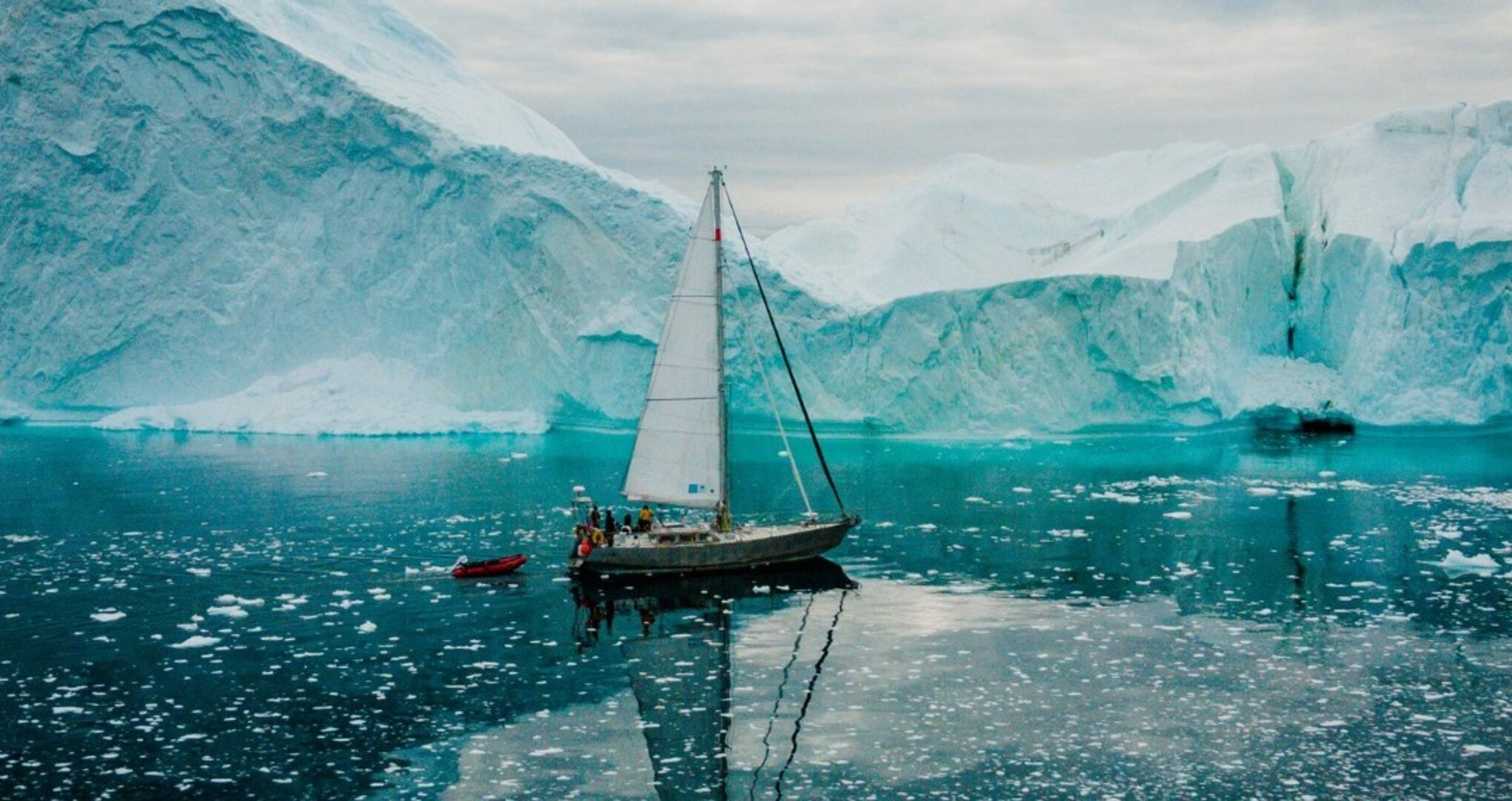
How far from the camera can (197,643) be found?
1641 cm

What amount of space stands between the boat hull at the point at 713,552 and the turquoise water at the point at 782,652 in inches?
18.2

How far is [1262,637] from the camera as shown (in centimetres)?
1680

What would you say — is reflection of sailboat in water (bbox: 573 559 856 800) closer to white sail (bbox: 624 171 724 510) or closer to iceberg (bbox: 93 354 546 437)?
white sail (bbox: 624 171 724 510)

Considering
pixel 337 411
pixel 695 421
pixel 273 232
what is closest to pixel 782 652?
pixel 695 421

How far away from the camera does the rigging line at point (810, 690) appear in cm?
1229

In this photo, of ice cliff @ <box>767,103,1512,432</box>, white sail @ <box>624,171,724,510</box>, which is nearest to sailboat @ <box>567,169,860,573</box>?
white sail @ <box>624,171,724,510</box>

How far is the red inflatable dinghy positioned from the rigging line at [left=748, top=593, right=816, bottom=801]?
174 inches

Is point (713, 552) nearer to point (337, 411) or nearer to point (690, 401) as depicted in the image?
point (690, 401)

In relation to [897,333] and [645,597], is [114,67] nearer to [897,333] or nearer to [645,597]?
[897,333]

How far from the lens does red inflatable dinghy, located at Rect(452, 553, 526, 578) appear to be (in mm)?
20656

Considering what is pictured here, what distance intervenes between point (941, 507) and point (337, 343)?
24774mm

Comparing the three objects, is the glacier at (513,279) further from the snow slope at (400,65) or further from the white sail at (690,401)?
the white sail at (690,401)

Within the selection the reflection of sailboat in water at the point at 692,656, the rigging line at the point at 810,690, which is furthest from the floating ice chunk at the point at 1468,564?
the rigging line at the point at 810,690

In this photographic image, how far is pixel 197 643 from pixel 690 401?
811 cm
